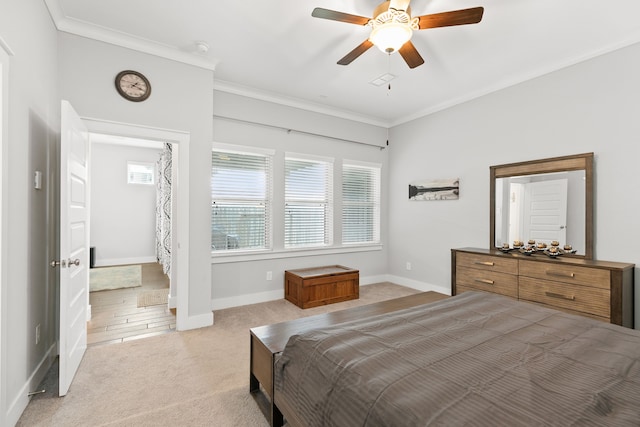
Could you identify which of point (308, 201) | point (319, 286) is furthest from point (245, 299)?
point (308, 201)

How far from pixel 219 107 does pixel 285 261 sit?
2.30 m

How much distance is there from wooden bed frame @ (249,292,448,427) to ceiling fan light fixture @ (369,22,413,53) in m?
2.01

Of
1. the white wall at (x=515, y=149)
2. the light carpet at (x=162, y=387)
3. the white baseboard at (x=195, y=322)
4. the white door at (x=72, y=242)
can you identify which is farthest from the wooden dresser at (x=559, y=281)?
the white door at (x=72, y=242)

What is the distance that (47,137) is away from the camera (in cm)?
248

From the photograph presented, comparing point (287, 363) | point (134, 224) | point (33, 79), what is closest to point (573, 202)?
point (287, 363)

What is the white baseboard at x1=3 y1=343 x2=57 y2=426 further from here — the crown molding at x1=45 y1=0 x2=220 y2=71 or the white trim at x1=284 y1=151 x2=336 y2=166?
the white trim at x1=284 y1=151 x2=336 y2=166

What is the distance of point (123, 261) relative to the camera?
7051mm

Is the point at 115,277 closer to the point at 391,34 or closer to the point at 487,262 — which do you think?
the point at 391,34

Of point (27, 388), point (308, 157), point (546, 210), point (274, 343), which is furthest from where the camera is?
point (308, 157)

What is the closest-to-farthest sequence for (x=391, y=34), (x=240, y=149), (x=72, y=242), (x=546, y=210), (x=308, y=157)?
1. (x=391, y=34)
2. (x=72, y=242)
3. (x=546, y=210)
4. (x=240, y=149)
5. (x=308, y=157)

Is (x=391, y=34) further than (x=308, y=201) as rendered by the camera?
No

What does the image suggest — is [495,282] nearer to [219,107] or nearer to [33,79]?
[219,107]

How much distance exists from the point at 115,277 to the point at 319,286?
4.02m

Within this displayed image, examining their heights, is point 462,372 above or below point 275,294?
above
